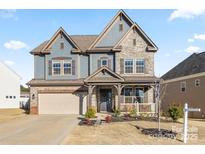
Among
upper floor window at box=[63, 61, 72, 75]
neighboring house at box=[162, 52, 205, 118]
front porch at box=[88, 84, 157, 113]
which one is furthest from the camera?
upper floor window at box=[63, 61, 72, 75]

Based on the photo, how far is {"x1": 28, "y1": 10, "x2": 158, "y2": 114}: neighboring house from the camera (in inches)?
1270

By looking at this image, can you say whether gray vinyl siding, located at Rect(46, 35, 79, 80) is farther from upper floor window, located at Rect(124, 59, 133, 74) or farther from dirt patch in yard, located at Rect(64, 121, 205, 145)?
dirt patch in yard, located at Rect(64, 121, 205, 145)

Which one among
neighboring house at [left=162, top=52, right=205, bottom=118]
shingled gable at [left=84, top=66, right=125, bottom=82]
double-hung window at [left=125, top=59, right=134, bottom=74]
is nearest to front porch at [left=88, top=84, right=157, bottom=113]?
shingled gable at [left=84, top=66, right=125, bottom=82]

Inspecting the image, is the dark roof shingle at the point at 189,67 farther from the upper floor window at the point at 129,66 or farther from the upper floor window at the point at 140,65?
the upper floor window at the point at 129,66

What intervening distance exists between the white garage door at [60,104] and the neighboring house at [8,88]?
16690 mm

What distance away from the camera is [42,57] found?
3384 centimetres

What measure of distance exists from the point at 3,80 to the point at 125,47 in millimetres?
23974

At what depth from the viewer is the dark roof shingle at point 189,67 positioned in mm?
34594

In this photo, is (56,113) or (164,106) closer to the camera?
(56,113)
